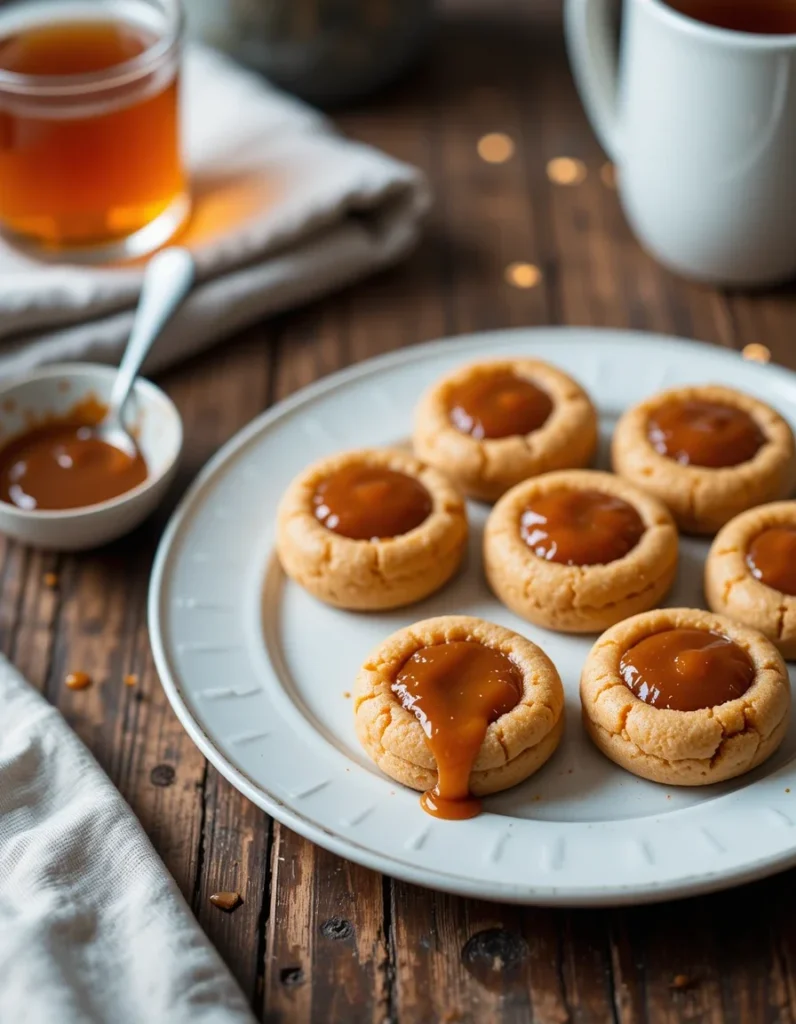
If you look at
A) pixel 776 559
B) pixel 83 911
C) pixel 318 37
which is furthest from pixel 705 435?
pixel 318 37

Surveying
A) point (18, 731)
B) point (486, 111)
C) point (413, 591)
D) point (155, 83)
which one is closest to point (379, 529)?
point (413, 591)

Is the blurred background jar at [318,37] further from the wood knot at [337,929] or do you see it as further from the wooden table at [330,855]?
the wood knot at [337,929]

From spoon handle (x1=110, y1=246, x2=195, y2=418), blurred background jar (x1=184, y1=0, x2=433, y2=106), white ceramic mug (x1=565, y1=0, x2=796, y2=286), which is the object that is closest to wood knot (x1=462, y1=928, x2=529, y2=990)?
spoon handle (x1=110, y1=246, x2=195, y2=418)

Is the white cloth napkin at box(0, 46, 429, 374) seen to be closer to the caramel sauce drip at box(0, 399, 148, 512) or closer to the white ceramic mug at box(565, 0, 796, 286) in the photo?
the caramel sauce drip at box(0, 399, 148, 512)

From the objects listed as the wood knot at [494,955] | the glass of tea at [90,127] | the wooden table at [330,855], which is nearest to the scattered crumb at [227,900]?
the wooden table at [330,855]

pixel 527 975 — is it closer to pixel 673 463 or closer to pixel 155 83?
pixel 673 463

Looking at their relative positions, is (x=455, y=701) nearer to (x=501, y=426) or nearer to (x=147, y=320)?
(x=501, y=426)
